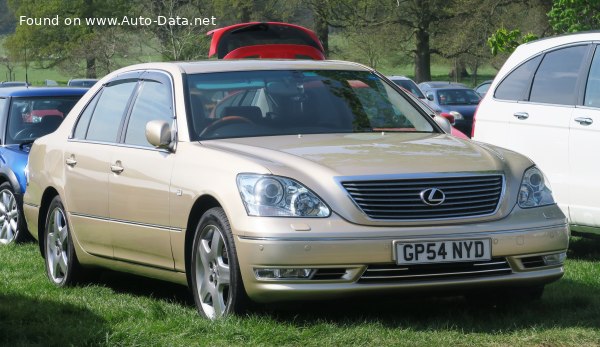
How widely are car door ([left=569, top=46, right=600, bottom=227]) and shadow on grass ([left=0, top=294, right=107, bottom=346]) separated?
3.83m

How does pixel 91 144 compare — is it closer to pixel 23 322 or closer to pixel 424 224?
pixel 23 322

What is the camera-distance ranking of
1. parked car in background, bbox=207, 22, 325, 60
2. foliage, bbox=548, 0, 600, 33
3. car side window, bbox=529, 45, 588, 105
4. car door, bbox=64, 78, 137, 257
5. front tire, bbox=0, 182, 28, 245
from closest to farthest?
car door, bbox=64, 78, 137, 257
car side window, bbox=529, 45, 588, 105
front tire, bbox=0, 182, 28, 245
parked car in background, bbox=207, 22, 325, 60
foliage, bbox=548, 0, 600, 33

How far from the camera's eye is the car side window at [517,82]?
10023 mm

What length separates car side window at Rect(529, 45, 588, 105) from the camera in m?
9.48

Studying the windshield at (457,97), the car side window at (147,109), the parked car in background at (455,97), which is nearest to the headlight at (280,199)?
the car side window at (147,109)

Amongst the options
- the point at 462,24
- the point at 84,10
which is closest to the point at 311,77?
the point at 462,24

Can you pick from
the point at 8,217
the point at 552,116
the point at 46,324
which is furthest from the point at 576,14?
the point at 46,324

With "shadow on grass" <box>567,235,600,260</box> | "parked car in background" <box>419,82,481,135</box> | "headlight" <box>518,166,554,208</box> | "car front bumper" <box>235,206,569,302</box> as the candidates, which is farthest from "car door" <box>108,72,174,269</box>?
"parked car in background" <box>419,82,481,135</box>

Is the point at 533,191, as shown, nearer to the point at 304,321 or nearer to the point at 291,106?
the point at 304,321

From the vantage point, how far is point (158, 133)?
23.2ft

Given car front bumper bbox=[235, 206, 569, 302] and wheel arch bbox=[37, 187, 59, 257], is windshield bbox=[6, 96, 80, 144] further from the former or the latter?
car front bumper bbox=[235, 206, 569, 302]

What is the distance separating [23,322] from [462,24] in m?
48.7

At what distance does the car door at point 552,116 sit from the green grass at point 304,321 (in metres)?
1.26

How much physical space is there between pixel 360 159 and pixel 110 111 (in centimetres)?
249
